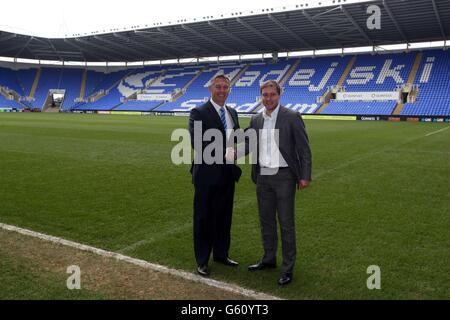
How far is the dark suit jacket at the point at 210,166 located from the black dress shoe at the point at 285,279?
1.10 meters

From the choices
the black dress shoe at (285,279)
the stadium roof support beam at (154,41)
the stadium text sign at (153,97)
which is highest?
the stadium roof support beam at (154,41)

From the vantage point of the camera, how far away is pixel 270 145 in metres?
4.02

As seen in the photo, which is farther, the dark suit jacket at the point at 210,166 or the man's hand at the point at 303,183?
the dark suit jacket at the point at 210,166

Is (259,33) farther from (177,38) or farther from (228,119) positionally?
(228,119)

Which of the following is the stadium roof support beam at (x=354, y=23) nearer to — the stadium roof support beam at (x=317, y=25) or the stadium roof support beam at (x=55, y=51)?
the stadium roof support beam at (x=317, y=25)

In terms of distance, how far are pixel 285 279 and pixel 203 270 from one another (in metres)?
0.82

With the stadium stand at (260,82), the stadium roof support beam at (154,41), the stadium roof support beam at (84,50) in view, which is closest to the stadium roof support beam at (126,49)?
the stadium stand at (260,82)

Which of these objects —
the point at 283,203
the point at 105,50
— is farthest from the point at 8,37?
the point at 283,203

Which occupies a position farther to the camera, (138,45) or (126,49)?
(126,49)

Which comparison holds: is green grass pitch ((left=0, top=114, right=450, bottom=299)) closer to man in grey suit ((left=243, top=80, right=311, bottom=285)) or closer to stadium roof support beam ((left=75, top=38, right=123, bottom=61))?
man in grey suit ((left=243, top=80, right=311, bottom=285))

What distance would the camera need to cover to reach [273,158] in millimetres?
4020

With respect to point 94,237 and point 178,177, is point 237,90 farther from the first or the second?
point 94,237

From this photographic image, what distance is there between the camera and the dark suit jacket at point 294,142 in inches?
154

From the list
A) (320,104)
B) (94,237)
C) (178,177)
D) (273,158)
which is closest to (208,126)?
(273,158)
